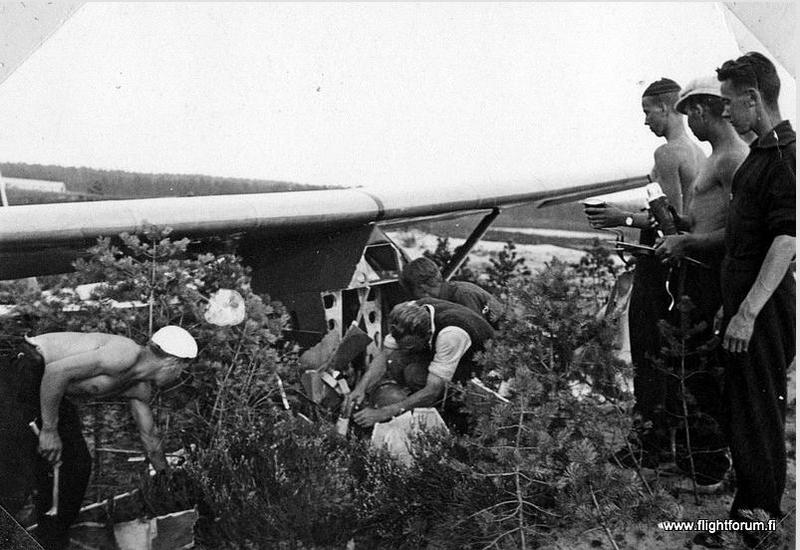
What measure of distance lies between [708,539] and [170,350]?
2.00 meters

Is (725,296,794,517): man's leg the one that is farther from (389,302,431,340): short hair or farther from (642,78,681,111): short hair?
(389,302,431,340): short hair

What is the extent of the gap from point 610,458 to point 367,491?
2.86 ft

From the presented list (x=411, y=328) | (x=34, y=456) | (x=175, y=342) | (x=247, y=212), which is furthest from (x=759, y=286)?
(x=34, y=456)

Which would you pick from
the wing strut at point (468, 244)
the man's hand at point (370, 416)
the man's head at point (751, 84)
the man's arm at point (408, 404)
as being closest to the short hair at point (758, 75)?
the man's head at point (751, 84)

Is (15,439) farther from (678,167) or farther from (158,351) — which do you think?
(678,167)

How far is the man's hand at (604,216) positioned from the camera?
3520mm

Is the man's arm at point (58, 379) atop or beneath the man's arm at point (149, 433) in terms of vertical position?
atop

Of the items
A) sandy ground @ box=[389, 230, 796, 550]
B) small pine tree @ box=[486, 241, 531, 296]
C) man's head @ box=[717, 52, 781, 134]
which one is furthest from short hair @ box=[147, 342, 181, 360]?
man's head @ box=[717, 52, 781, 134]

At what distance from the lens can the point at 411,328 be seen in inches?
140

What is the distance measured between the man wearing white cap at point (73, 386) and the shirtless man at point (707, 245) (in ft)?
5.79

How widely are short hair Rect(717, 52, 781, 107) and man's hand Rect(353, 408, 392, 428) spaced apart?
1675 millimetres

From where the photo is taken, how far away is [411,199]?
3.55 metres

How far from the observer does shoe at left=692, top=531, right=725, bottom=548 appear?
137 inches

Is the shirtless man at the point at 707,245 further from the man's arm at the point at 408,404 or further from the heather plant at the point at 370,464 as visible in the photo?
the man's arm at the point at 408,404
